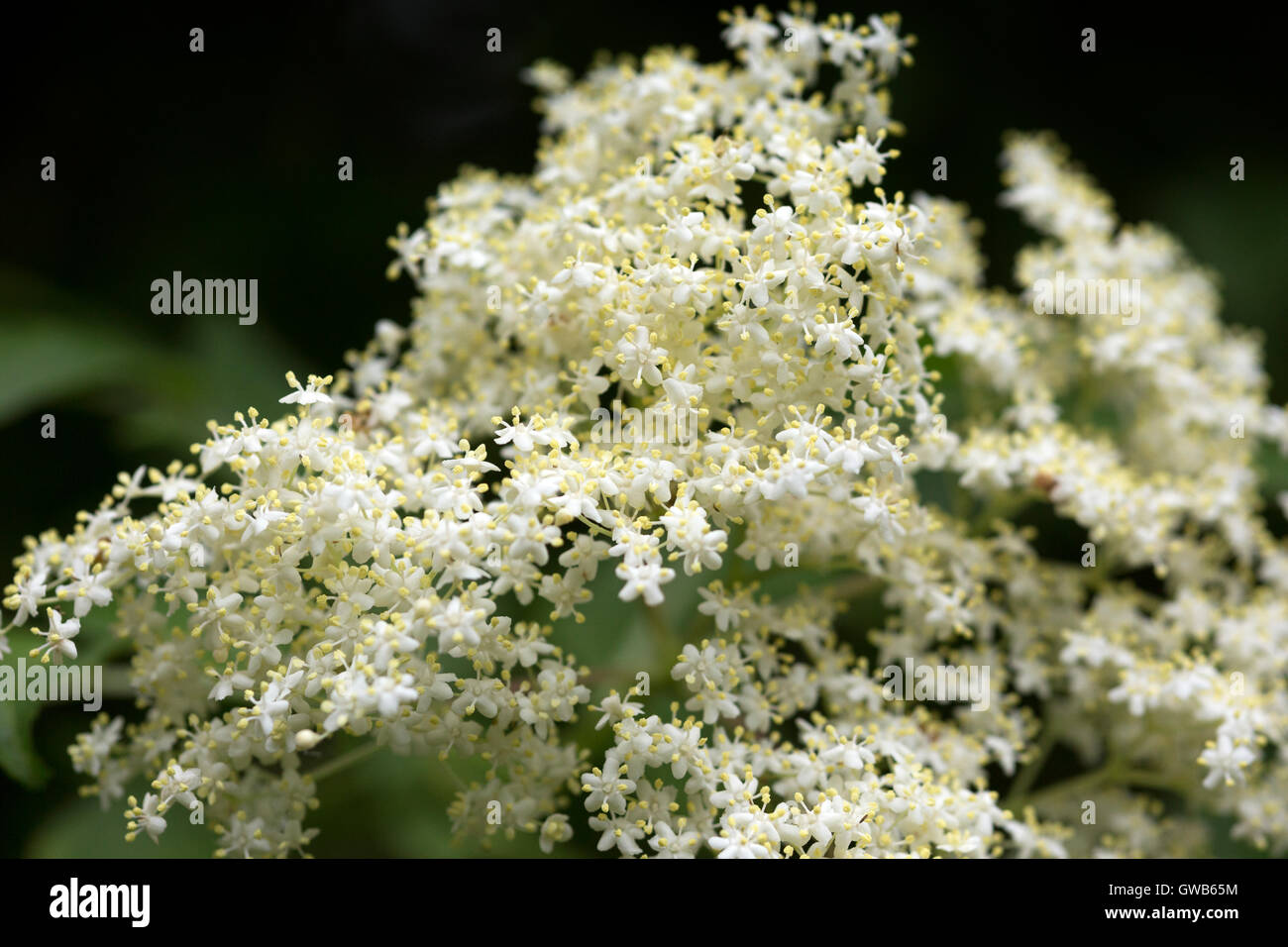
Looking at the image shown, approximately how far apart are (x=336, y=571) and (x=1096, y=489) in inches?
54.7

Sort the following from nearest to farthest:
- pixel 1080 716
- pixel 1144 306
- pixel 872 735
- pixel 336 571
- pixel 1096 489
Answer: pixel 336 571 → pixel 872 735 → pixel 1096 489 → pixel 1080 716 → pixel 1144 306

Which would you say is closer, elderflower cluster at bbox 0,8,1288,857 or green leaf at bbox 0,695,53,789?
elderflower cluster at bbox 0,8,1288,857

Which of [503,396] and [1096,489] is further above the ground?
[503,396]

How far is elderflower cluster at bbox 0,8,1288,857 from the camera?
1.50m

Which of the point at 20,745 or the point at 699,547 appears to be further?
the point at 20,745

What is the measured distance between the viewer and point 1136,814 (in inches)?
84.3

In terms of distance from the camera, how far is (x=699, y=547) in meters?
1.45

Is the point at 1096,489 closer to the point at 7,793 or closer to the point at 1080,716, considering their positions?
the point at 1080,716

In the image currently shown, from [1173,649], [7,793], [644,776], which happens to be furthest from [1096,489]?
[7,793]

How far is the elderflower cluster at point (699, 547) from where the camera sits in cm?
150

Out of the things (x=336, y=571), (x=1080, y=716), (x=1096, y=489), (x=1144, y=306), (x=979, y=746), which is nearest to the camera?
(x=336, y=571)

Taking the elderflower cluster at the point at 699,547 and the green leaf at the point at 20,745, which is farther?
the green leaf at the point at 20,745

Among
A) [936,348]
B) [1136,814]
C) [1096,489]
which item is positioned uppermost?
[936,348]

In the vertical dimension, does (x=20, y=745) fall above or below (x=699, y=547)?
below
